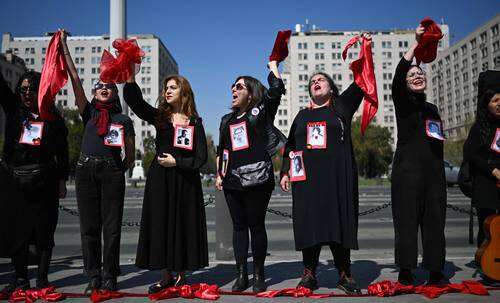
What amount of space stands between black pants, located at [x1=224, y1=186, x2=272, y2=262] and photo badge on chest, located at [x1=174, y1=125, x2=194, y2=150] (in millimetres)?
634

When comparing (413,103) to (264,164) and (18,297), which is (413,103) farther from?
(18,297)

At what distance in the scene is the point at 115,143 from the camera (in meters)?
4.50

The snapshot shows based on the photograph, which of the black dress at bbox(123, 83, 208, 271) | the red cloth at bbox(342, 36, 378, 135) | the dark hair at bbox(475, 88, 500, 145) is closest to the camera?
the black dress at bbox(123, 83, 208, 271)

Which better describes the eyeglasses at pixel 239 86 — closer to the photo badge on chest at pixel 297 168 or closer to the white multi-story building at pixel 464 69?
the photo badge on chest at pixel 297 168

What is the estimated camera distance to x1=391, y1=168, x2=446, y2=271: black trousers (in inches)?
173

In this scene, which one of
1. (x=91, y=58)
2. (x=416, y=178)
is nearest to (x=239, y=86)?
(x=416, y=178)

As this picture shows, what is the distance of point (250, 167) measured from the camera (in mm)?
4332

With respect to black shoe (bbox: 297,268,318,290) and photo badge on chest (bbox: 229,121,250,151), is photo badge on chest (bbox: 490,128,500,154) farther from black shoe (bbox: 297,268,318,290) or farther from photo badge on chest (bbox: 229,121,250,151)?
photo badge on chest (bbox: 229,121,250,151)

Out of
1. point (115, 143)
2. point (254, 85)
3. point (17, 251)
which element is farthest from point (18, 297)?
point (254, 85)

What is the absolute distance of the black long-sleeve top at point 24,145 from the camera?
4.45 meters

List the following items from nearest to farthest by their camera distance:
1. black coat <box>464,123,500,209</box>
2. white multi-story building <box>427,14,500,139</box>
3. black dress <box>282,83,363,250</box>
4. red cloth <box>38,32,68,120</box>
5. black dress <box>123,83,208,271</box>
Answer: black dress <box>282,83,363,250</box> → black dress <box>123,83,208,271</box> → red cloth <box>38,32,68,120</box> → black coat <box>464,123,500,209</box> → white multi-story building <box>427,14,500,139</box>

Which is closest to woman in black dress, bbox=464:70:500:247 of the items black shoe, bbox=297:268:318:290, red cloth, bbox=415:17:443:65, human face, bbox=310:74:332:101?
red cloth, bbox=415:17:443:65

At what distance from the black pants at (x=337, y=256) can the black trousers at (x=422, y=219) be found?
569mm

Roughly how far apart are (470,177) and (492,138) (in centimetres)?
51
